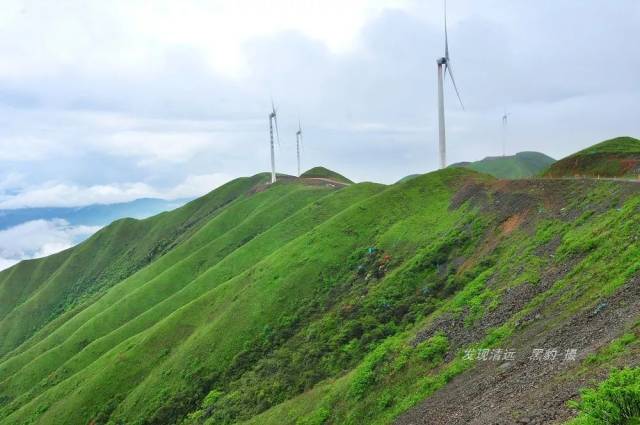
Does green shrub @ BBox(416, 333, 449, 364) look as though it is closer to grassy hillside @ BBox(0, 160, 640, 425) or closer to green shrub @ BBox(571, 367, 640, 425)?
grassy hillside @ BBox(0, 160, 640, 425)

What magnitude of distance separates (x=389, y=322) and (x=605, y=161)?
140 ft

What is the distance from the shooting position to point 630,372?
1563cm

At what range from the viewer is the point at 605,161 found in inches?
2483

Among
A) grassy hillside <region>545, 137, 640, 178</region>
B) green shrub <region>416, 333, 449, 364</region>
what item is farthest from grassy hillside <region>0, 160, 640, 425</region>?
grassy hillside <region>545, 137, 640, 178</region>

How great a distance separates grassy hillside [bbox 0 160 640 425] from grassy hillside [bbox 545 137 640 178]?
42.4ft

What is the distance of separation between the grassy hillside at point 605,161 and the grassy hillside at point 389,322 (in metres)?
12.9

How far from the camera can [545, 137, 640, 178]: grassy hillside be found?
192ft

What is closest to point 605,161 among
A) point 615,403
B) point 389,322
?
point 389,322

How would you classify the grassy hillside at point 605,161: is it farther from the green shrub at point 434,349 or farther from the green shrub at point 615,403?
the green shrub at point 615,403

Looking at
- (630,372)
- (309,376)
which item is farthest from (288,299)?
(630,372)

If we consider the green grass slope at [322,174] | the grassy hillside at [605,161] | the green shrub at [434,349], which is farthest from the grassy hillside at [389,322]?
the green grass slope at [322,174]

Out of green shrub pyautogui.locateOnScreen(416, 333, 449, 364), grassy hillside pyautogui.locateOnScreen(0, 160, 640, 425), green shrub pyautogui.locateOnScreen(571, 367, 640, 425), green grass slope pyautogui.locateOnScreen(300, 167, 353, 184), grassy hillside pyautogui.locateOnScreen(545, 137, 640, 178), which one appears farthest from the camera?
green grass slope pyautogui.locateOnScreen(300, 167, 353, 184)

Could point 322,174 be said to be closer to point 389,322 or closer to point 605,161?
point 605,161

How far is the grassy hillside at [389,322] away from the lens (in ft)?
80.6
